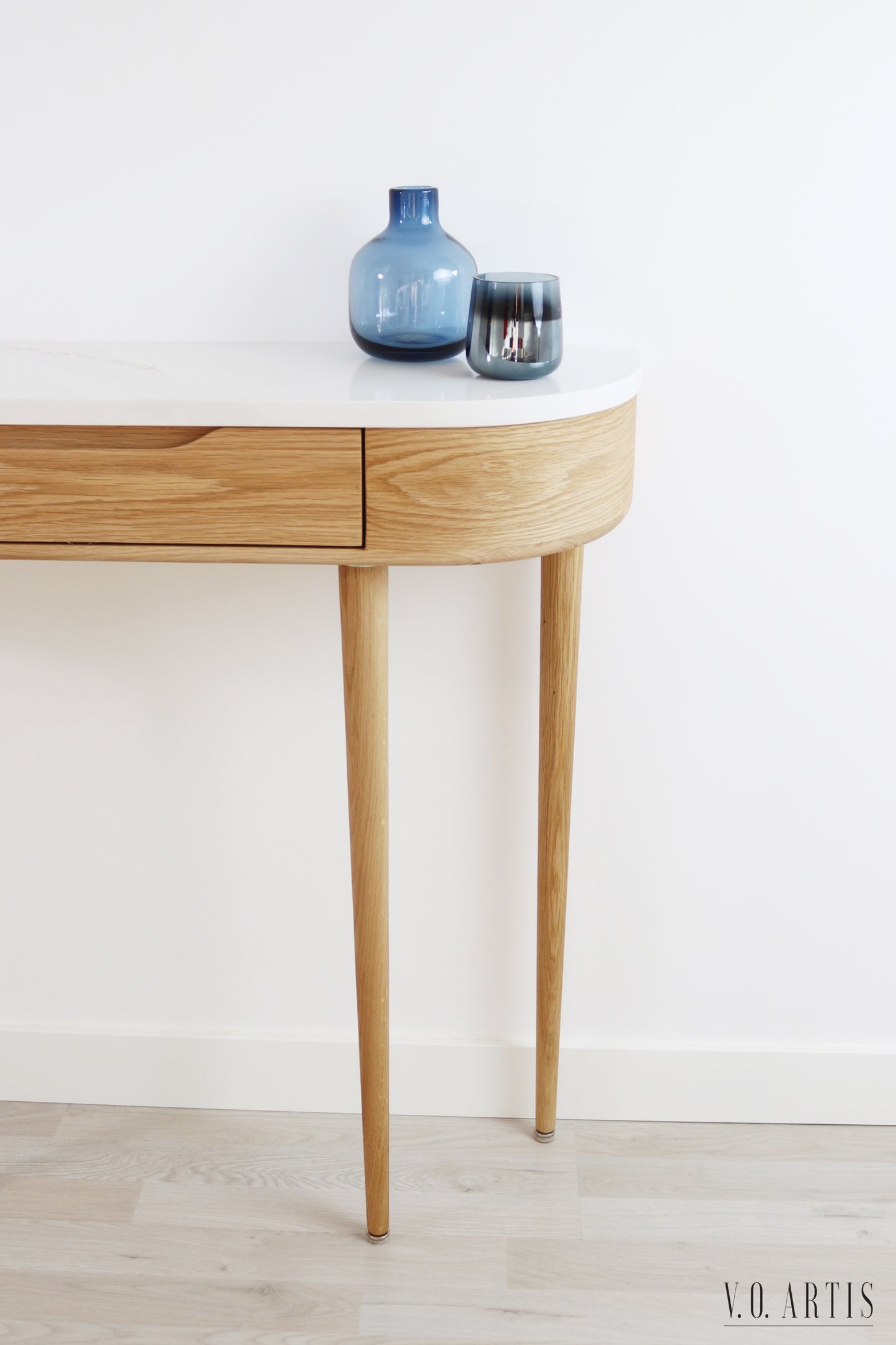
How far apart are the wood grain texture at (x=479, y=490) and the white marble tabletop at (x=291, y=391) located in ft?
0.05

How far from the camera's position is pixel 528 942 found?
4.54 feet

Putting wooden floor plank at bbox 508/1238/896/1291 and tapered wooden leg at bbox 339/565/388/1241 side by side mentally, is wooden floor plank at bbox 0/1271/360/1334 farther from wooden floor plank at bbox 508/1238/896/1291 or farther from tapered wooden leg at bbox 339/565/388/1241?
wooden floor plank at bbox 508/1238/896/1291

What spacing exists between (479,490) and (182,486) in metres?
0.25

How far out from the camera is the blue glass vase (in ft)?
3.41

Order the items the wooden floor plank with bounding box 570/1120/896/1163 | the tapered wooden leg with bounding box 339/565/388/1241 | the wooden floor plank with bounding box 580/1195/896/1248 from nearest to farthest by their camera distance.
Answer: the tapered wooden leg with bounding box 339/565/388/1241 < the wooden floor plank with bounding box 580/1195/896/1248 < the wooden floor plank with bounding box 570/1120/896/1163

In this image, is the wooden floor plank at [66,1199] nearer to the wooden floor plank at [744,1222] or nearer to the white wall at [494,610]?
the white wall at [494,610]

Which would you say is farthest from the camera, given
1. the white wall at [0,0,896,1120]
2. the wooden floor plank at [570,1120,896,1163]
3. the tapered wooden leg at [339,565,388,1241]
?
the wooden floor plank at [570,1120,896,1163]

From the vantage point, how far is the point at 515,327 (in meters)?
0.97

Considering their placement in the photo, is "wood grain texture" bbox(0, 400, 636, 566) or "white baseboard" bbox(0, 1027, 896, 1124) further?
"white baseboard" bbox(0, 1027, 896, 1124)

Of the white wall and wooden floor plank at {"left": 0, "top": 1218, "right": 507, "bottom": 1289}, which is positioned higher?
the white wall

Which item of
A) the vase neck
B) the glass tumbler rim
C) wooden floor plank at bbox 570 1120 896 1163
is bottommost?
wooden floor plank at bbox 570 1120 896 1163

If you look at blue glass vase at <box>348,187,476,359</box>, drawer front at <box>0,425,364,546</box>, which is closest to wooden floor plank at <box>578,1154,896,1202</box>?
drawer front at <box>0,425,364,546</box>

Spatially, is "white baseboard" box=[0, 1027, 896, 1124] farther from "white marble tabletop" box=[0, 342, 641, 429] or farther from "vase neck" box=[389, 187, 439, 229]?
"vase neck" box=[389, 187, 439, 229]

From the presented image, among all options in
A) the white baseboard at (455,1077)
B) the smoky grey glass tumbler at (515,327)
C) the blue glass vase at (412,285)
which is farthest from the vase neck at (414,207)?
the white baseboard at (455,1077)
